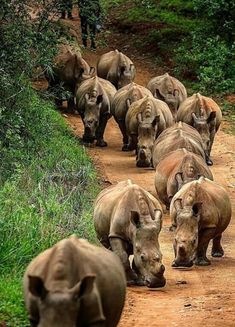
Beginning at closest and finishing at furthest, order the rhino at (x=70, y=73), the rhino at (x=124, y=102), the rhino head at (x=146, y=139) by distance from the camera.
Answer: the rhino head at (x=146, y=139)
the rhino at (x=124, y=102)
the rhino at (x=70, y=73)

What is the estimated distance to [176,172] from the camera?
52.2 ft

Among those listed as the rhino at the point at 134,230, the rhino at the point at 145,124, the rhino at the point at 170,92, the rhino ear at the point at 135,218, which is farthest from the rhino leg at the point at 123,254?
the rhino at the point at 170,92

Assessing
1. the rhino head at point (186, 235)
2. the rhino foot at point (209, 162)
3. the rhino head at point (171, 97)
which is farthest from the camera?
the rhino head at point (171, 97)

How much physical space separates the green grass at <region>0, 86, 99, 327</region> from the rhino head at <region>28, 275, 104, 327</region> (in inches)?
85.2

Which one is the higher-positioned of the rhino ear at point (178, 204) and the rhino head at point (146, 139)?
the rhino ear at point (178, 204)

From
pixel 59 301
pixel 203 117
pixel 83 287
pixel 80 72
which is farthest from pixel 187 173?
pixel 80 72

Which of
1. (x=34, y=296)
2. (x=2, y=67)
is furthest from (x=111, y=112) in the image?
(x=34, y=296)

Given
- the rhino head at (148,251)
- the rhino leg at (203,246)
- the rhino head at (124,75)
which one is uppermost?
the rhino head at (148,251)

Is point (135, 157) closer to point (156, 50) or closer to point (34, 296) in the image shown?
point (156, 50)

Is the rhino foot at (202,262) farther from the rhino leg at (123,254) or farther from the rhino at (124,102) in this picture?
the rhino at (124,102)

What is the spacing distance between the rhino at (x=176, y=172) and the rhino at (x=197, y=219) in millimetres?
1168

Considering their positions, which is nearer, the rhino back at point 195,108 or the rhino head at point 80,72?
the rhino back at point 195,108

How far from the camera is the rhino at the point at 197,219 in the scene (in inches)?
532

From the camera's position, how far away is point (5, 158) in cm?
1576
